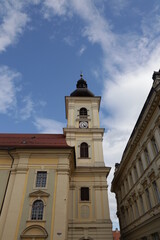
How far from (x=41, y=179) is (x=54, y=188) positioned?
1571 mm

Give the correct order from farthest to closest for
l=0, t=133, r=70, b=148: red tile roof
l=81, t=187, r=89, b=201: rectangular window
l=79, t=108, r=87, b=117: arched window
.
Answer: l=79, t=108, r=87, b=117: arched window → l=0, t=133, r=70, b=148: red tile roof → l=81, t=187, r=89, b=201: rectangular window

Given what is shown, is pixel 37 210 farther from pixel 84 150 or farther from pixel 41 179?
pixel 84 150

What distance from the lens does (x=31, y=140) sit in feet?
76.4

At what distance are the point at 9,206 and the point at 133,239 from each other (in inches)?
525

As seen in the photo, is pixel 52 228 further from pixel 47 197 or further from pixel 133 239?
pixel 133 239

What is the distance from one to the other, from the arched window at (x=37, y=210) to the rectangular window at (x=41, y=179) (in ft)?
4.93

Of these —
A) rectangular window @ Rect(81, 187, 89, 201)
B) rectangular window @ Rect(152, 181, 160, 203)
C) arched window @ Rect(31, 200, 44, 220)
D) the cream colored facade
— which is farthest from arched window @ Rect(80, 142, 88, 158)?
rectangular window @ Rect(152, 181, 160, 203)

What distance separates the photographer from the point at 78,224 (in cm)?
1922

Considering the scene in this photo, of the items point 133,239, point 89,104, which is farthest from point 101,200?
point 89,104

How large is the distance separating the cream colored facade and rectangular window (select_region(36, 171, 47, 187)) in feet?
29.1

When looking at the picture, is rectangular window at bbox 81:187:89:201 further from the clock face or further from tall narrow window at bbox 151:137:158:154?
tall narrow window at bbox 151:137:158:154

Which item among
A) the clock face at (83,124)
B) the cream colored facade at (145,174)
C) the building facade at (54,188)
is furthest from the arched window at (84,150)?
the cream colored facade at (145,174)

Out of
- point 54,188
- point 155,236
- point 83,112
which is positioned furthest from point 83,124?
point 155,236

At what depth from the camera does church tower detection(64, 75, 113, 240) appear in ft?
62.3
